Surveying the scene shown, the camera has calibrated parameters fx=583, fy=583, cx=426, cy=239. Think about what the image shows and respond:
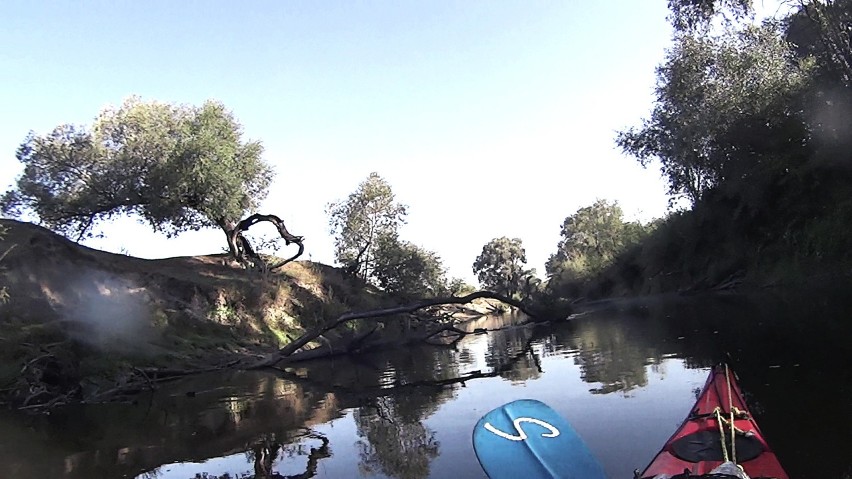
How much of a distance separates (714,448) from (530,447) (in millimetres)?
1362

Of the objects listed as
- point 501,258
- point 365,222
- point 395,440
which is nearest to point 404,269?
point 365,222

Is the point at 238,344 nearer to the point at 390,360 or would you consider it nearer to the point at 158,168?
the point at 390,360

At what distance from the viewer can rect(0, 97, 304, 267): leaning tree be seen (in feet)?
95.5

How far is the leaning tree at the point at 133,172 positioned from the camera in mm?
29094

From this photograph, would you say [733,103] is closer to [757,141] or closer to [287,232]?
[757,141]

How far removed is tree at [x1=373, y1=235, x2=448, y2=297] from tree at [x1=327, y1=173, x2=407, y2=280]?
64cm

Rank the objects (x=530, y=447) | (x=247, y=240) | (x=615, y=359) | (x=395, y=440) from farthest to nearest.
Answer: (x=247, y=240) < (x=615, y=359) < (x=395, y=440) < (x=530, y=447)

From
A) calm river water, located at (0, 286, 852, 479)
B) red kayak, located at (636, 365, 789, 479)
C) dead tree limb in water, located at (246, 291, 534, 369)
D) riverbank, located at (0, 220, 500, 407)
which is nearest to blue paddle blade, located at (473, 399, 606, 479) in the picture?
red kayak, located at (636, 365, 789, 479)

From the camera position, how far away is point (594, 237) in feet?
281

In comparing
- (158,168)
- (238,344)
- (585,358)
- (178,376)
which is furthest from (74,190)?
(585,358)

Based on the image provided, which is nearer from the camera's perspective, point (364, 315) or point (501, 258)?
point (364, 315)

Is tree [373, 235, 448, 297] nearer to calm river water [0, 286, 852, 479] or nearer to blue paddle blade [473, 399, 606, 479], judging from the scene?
calm river water [0, 286, 852, 479]

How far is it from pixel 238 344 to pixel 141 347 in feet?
16.8

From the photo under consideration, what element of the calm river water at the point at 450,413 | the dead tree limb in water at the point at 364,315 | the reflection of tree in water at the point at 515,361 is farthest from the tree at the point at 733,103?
the dead tree limb in water at the point at 364,315
